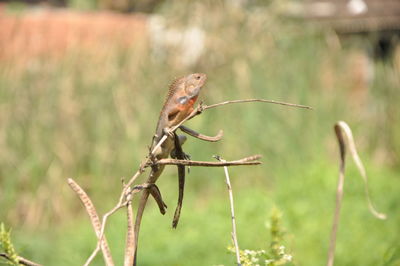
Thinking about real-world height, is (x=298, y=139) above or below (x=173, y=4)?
below

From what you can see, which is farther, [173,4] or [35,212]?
[173,4]

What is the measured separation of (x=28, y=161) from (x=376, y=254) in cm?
304

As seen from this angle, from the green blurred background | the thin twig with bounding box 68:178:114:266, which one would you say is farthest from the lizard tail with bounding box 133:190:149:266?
the green blurred background

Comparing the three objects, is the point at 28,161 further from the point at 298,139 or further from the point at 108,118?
the point at 298,139

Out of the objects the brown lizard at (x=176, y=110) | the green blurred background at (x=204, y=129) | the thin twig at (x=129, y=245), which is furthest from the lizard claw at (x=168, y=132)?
the green blurred background at (x=204, y=129)

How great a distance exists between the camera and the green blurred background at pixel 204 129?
503 cm

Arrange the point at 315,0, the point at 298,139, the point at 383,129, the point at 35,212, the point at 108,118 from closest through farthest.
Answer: the point at 35,212 < the point at 108,118 < the point at 298,139 < the point at 383,129 < the point at 315,0

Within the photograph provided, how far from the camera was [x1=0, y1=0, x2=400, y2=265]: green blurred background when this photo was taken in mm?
5031

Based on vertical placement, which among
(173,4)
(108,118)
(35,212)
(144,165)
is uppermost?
(144,165)

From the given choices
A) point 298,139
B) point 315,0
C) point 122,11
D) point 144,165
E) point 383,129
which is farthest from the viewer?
point 122,11

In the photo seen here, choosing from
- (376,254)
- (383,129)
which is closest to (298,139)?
(383,129)

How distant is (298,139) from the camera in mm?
6867

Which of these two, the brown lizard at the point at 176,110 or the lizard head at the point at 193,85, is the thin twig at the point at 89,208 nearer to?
the brown lizard at the point at 176,110

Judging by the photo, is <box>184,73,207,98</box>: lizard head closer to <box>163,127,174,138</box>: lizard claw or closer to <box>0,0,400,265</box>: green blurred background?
<box>163,127,174,138</box>: lizard claw
